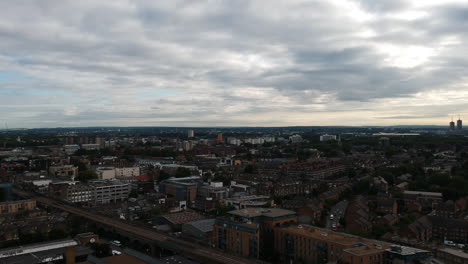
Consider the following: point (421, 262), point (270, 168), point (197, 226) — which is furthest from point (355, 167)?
point (421, 262)

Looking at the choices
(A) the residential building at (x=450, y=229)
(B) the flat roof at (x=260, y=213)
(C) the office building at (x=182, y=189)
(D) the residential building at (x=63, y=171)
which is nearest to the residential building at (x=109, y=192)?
(C) the office building at (x=182, y=189)

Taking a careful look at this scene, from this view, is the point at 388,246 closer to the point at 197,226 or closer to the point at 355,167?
the point at 197,226

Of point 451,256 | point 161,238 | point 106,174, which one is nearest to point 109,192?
point 106,174

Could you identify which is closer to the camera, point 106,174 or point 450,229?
point 450,229

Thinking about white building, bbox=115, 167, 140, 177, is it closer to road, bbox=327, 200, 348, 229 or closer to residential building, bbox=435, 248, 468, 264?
road, bbox=327, 200, 348, 229

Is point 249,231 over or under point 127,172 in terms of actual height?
over

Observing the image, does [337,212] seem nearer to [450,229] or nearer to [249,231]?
[450,229]
